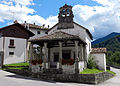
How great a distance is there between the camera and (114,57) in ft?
232

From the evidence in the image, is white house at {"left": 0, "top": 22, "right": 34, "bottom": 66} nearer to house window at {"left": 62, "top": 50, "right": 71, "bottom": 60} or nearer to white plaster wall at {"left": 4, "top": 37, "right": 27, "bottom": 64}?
white plaster wall at {"left": 4, "top": 37, "right": 27, "bottom": 64}

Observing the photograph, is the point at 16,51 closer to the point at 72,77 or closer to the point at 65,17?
the point at 65,17

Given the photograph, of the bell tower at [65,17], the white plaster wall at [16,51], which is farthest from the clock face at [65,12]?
the white plaster wall at [16,51]

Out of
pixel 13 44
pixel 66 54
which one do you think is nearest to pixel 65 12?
pixel 66 54

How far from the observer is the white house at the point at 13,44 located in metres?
22.6

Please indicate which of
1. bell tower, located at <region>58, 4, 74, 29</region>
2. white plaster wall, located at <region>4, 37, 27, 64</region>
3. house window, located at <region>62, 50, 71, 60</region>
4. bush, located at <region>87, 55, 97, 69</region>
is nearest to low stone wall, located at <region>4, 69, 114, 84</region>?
bush, located at <region>87, 55, 97, 69</region>

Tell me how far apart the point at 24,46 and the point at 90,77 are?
1721 cm

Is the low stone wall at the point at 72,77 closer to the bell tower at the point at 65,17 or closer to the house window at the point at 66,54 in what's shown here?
the house window at the point at 66,54

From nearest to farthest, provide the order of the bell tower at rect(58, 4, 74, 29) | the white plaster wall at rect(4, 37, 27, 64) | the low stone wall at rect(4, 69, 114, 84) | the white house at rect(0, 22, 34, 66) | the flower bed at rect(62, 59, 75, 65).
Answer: the low stone wall at rect(4, 69, 114, 84) → the flower bed at rect(62, 59, 75, 65) → the bell tower at rect(58, 4, 74, 29) → the white house at rect(0, 22, 34, 66) → the white plaster wall at rect(4, 37, 27, 64)

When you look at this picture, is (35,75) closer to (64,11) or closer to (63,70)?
(63,70)

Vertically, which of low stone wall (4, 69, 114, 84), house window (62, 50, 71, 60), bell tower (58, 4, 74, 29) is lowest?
low stone wall (4, 69, 114, 84)

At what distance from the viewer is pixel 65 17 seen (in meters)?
18.9

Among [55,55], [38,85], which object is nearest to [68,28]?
[55,55]

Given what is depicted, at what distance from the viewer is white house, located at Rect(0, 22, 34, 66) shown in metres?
22.6
